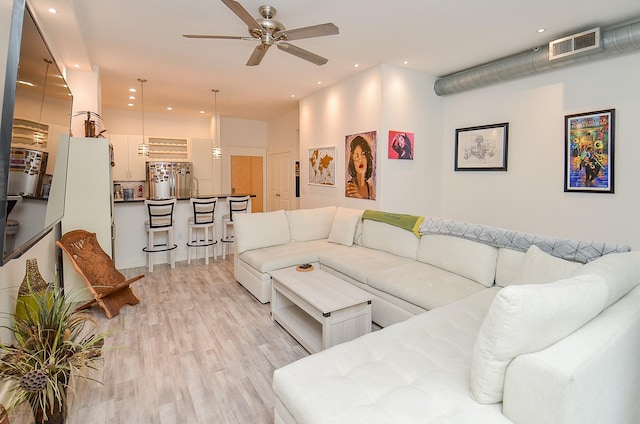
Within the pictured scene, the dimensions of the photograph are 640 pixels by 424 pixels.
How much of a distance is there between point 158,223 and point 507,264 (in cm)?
451

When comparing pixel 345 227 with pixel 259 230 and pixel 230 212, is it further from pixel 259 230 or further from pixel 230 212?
pixel 230 212

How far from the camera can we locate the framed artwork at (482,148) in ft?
14.7

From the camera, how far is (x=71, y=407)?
1.96 m

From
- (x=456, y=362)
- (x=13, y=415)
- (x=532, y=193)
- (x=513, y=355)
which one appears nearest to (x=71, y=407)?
(x=13, y=415)

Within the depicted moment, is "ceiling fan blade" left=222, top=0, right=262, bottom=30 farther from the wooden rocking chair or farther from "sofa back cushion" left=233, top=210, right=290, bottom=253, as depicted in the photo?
the wooden rocking chair

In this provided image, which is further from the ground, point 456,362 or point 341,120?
point 341,120

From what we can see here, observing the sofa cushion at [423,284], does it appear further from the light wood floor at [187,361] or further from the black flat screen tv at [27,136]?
the black flat screen tv at [27,136]

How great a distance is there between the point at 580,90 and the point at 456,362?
3786 mm

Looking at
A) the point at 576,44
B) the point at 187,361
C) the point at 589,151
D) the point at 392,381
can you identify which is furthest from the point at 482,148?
the point at 187,361

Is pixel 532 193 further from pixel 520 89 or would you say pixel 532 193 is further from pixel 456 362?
pixel 456 362

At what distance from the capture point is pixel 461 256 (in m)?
2.94

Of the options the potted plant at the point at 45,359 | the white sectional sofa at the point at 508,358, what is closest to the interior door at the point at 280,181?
the white sectional sofa at the point at 508,358

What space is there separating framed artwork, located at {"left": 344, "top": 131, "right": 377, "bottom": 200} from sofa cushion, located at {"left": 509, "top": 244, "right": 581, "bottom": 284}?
2609 mm

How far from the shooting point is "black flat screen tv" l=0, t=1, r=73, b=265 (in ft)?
4.40
